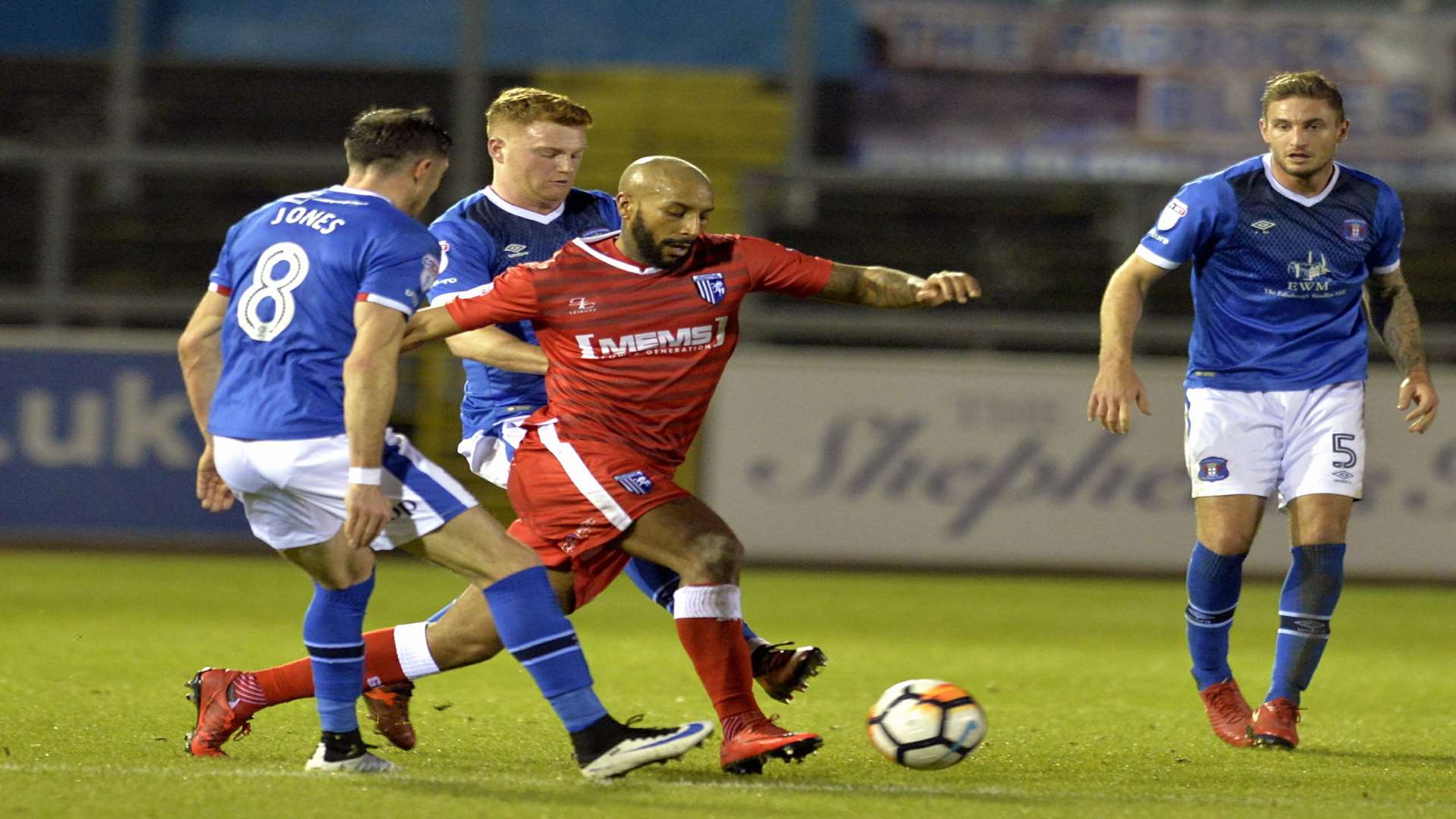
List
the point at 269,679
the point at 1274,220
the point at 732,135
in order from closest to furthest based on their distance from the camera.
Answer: the point at 269,679 → the point at 1274,220 → the point at 732,135

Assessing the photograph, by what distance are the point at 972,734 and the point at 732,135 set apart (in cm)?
1339

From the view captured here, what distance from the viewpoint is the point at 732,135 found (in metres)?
17.9

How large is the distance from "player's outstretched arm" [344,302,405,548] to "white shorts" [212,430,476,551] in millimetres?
113

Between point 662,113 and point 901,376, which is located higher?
point 662,113

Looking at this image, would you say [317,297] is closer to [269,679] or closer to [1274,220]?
[269,679]

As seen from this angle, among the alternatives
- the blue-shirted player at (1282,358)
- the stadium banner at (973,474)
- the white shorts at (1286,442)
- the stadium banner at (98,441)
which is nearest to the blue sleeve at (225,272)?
the blue-shirted player at (1282,358)

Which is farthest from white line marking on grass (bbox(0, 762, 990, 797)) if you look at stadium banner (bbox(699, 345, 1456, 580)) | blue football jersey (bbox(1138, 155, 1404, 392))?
stadium banner (bbox(699, 345, 1456, 580))

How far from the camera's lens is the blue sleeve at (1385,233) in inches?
229

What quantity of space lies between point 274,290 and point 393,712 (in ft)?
4.30

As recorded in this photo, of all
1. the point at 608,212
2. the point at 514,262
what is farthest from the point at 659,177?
the point at 608,212

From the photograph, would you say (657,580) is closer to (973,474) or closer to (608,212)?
(608,212)

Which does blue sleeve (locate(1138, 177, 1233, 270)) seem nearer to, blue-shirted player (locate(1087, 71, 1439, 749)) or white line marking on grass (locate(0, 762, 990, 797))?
blue-shirted player (locate(1087, 71, 1439, 749))

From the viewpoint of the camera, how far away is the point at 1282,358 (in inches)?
228

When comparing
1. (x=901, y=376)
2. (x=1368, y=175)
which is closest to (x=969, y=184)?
(x=901, y=376)
